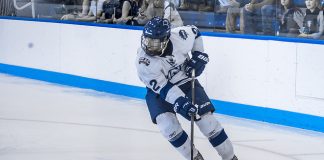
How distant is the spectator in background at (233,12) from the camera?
25.0 ft

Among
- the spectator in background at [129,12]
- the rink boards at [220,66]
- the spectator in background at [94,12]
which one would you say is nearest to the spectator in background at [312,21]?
the rink boards at [220,66]

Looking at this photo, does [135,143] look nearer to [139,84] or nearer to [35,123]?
[35,123]

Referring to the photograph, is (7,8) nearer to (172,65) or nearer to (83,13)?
(83,13)

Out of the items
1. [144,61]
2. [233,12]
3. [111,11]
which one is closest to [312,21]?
[233,12]

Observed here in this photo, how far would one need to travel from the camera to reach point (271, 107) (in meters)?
7.04

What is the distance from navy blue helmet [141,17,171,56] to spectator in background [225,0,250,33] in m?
2.97

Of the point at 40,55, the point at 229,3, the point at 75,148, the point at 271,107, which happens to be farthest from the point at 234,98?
the point at 40,55

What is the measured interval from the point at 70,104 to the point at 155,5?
1454 millimetres

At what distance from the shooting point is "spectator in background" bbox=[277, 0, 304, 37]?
7.00 metres

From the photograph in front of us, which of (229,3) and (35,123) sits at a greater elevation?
(229,3)

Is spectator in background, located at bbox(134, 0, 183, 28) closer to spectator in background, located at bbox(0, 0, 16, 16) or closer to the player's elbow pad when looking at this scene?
spectator in background, located at bbox(0, 0, 16, 16)

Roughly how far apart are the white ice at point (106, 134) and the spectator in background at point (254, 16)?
866 millimetres

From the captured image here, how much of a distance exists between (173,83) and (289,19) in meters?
2.58

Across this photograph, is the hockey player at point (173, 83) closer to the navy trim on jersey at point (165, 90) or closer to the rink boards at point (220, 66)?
the navy trim on jersey at point (165, 90)
